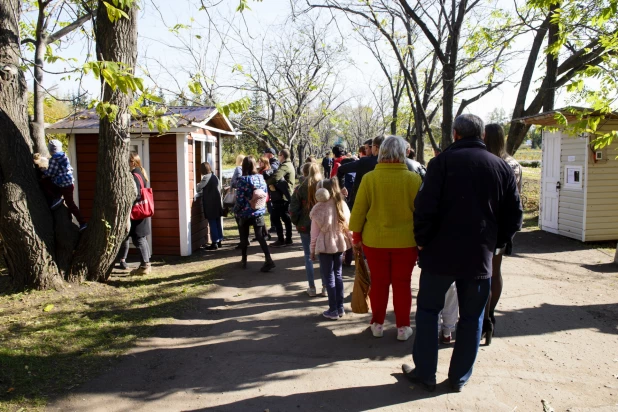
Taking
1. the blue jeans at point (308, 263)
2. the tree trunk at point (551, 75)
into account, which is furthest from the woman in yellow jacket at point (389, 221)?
the tree trunk at point (551, 75)

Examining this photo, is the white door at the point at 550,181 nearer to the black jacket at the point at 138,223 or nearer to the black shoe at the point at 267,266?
the black shoe at the point at 267,266

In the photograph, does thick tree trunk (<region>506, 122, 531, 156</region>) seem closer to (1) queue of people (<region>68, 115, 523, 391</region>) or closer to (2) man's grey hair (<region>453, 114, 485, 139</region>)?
(1) queue of people (<region>68, 115, 523, 391</region>)

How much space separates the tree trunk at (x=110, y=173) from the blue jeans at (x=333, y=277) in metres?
3.07

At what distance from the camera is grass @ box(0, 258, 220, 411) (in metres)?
3.86

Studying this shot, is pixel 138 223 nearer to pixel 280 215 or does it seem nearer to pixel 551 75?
pixel 280 215

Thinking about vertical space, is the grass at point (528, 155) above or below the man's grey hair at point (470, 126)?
above

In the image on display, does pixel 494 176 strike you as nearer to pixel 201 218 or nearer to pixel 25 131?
pixel 25 131

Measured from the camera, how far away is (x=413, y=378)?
3641mm

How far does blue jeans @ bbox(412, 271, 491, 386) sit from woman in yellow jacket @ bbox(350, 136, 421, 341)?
2.35ft

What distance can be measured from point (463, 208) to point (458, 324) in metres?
0.89

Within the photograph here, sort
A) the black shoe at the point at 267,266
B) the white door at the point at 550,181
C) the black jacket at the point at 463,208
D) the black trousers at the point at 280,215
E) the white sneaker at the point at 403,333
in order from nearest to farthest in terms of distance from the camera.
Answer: the black jacket at the point at 463,208
the white sneaker at the point at 403,333
the black shoe at the point at 267,266
the black trousers at the point at 280,215
the white door at the point at 550,181

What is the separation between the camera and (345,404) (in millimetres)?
3408

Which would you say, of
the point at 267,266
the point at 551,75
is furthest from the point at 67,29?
the point at 551,75

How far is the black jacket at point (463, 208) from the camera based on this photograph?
328cm
